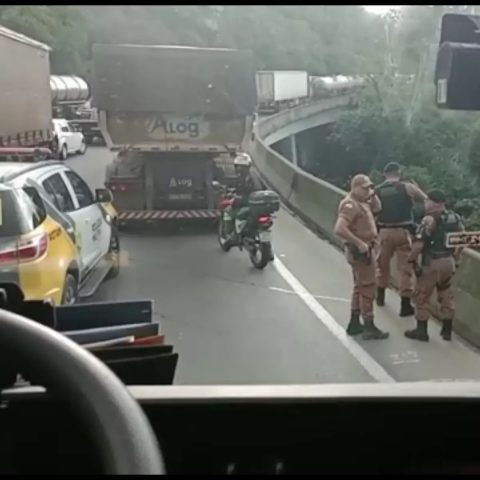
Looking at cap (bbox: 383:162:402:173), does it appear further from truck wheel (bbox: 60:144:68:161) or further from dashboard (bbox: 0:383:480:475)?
dashboard (bbox: 0:383:480:475)

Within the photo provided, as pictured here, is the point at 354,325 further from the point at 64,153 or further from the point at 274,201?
the point at 64,153

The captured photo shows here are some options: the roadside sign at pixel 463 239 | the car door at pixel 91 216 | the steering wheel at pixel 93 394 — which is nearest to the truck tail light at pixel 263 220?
the car door at pixel 91 216

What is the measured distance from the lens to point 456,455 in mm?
1495

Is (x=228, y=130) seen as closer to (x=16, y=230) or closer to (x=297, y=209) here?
(x=297, y=209)

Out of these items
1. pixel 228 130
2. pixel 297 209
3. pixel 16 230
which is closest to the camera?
pixel 16 230

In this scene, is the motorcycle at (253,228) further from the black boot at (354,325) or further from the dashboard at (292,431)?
the dashboard at (292,431)

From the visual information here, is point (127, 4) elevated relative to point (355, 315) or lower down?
elevated

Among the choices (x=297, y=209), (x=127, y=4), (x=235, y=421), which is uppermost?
(x=127, y=4)

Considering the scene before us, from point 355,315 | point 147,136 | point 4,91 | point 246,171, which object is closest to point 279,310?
point 355,315

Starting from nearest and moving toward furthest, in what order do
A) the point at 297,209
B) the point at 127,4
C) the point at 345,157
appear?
the point at 127,4
the point at 345,157
the point at 297,209

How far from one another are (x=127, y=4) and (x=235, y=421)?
0.94 meters

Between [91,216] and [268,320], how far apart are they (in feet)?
5.02

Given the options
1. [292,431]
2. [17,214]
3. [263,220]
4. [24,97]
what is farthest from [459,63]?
[263,220]

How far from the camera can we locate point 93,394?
2.49ft
